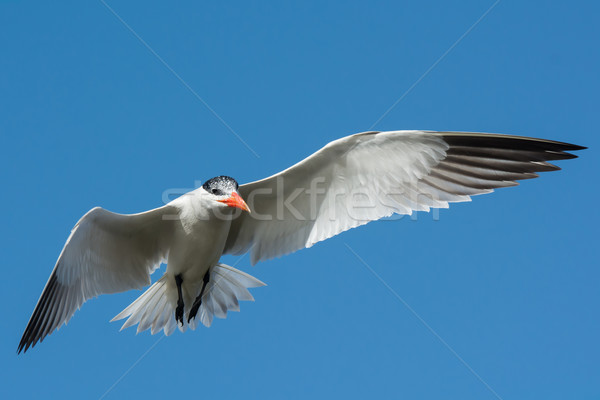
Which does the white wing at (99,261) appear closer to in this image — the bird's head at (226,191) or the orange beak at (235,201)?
the bird's head at (226,191)

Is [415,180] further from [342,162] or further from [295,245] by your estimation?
[295,245]

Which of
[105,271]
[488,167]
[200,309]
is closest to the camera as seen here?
[488,167]

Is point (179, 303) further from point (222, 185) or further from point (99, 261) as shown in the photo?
point (222, 185)

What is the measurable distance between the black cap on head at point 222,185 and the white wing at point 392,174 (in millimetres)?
404

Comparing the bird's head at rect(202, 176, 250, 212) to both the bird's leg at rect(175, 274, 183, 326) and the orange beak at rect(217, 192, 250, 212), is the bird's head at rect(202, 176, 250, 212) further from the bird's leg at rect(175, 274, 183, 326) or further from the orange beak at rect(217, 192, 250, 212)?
the bird's leg at rect(175, 274, 183, 326)

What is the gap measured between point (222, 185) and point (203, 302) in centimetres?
186

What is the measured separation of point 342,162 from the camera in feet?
25.4

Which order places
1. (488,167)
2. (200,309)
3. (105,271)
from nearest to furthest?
(488,167) → (105,271) → (200,309)

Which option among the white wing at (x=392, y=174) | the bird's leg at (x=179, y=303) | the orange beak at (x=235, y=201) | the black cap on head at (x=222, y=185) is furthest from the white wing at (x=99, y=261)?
the white wing at (x=392, y=174)

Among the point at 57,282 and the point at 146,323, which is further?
the point at 146,323

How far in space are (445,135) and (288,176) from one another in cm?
172

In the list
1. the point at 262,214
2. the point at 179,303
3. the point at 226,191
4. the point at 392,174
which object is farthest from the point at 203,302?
the point at 392,174

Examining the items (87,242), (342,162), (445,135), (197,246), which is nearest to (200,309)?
(197,246)

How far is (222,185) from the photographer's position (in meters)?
7.66
